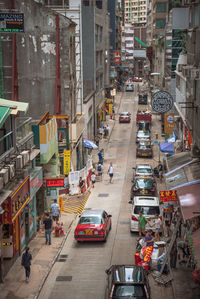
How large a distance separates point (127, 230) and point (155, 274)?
→ 7.14 m

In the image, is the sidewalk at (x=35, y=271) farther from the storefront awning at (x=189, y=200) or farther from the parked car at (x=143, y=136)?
the parked car at (x=143, y=136)

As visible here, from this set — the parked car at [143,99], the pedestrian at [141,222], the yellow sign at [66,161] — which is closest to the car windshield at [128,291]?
the pedestrian at [141,222]

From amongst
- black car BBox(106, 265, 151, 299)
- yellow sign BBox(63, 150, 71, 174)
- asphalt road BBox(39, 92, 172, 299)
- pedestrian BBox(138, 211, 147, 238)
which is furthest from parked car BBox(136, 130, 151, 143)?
black car BBox(106, 265, 151, 299)

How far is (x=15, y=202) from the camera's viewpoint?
66.1ft

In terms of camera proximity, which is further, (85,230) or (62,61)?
(62,61)

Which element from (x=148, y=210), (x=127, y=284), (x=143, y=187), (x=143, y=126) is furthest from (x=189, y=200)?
(x=143, y=126)

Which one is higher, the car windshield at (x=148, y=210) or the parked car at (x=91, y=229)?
the car windshield at (x=148, y=210)

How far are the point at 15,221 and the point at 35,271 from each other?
8.44 feet

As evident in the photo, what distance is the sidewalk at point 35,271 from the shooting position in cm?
1881

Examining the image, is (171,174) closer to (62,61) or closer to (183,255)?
(183,255)

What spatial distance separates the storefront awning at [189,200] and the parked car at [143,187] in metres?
11.1

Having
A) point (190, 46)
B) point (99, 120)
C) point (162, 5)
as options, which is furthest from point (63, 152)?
point (162, 5)

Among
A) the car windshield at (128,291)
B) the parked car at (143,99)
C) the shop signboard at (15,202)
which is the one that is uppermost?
the parked car at (143,99)

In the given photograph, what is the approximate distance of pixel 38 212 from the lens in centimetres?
2861
